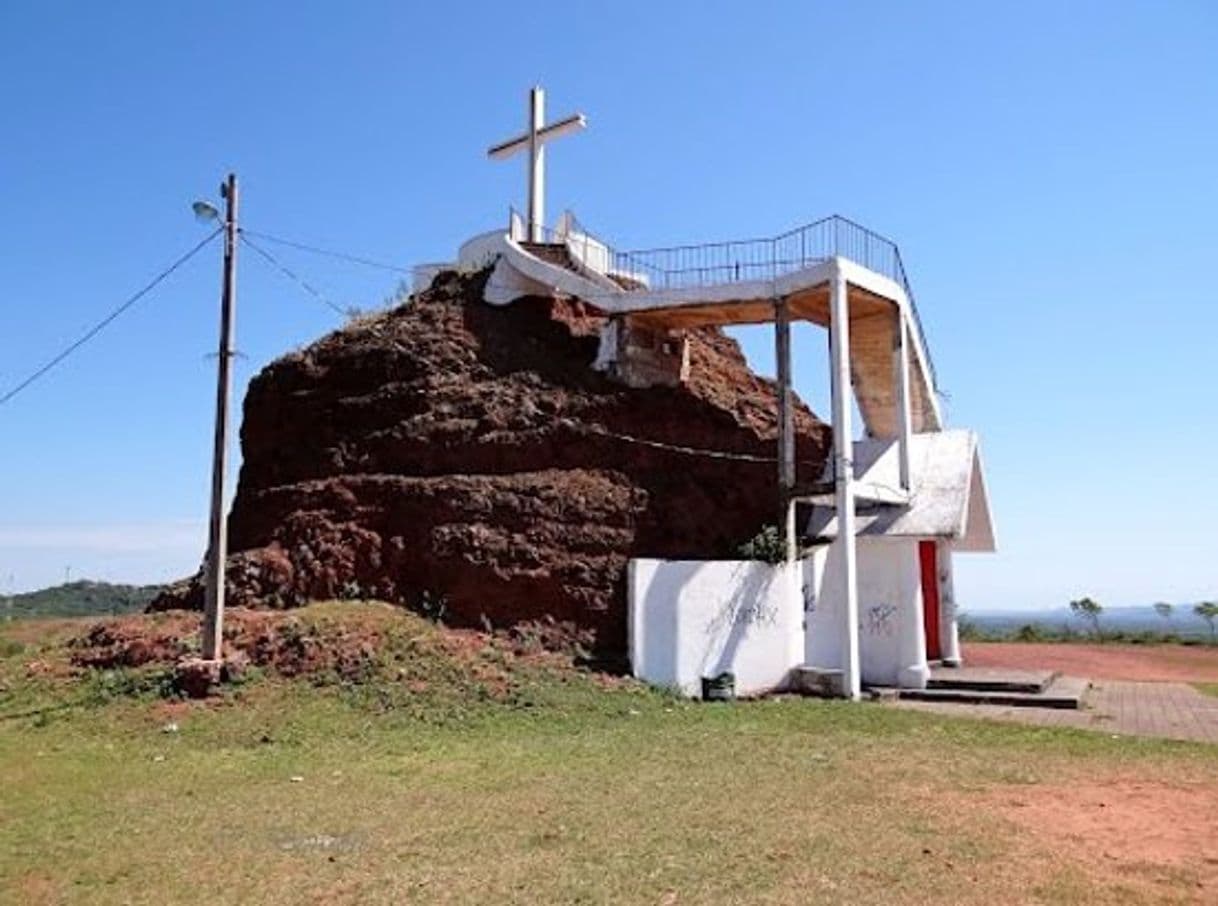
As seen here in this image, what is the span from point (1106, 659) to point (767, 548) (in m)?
12.4

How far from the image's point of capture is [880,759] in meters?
12.8

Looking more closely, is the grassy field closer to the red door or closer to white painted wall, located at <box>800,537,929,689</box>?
white painted wall, located at <box>800,537,929,689</box>

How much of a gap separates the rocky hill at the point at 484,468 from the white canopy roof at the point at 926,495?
4.59 feet

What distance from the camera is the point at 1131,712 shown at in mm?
17250

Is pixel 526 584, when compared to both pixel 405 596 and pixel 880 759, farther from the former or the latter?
pixel 880 759

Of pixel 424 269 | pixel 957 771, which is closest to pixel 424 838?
pixel 957 771

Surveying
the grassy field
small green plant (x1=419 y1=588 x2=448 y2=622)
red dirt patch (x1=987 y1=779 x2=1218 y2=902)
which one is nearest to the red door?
the grassy field

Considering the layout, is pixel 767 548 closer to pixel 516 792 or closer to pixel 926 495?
pixel 926 495

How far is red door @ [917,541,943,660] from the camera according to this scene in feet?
76.4

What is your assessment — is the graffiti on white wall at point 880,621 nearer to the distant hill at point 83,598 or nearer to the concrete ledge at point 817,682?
the concrete ledge at point 817,682

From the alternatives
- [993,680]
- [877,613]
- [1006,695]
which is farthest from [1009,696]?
[877,613]

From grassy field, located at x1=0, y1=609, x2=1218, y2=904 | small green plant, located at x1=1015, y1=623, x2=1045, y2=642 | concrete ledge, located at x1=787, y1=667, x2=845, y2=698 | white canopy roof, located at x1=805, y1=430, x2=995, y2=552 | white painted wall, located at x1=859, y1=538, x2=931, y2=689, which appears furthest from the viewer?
small green plant, located at x1=1015, y1=623, x2=1045, y2=642

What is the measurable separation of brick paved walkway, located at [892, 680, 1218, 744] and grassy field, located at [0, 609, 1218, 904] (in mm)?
1257

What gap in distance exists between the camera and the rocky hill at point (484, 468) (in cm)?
1980
